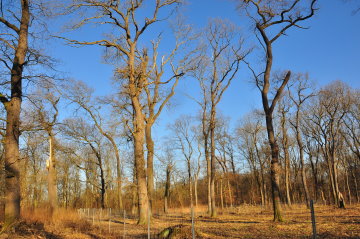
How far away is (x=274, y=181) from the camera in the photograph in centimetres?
1383

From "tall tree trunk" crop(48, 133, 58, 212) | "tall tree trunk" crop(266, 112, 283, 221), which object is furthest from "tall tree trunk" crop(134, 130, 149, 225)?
"tall tree trunk" crop(48, 133, 58, 212)

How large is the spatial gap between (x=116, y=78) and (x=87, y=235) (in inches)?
347

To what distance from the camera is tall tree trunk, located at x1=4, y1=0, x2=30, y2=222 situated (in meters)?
8.73

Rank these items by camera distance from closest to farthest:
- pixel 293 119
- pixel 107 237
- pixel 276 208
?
pixel 107 237 < pixel 276 208 < pixel 293 119

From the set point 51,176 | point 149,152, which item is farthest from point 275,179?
point 51,176

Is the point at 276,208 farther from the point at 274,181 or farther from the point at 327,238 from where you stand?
the point at 327,238

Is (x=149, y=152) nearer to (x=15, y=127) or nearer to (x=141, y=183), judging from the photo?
(x=141, y=183)

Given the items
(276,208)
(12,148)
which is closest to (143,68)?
(12,148)

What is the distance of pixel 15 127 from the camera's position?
9.32 metres

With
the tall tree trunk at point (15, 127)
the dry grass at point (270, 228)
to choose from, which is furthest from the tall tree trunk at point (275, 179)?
the tall tree trunk at point (15, 127)

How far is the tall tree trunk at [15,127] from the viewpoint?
8.73 meters

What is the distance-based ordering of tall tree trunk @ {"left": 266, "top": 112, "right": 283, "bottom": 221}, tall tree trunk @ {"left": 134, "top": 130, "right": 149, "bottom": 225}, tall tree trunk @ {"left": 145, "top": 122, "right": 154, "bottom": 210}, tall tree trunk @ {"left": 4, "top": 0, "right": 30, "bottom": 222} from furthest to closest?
1. tall tree trunk @ {"left": 145, "top": 122, "right": 154, "bottom": 210}
2. tall tree trunk @ {"left": 134, "top": 130, "right": 149, "bottom": 225}
3. tall tree trunk @ {"left": 266, "top": 112, "right": 283, "bottom": 221}
4. tall tree trunk @ {"left": 4, "top": 0, "right": 30, "bottom": 222}

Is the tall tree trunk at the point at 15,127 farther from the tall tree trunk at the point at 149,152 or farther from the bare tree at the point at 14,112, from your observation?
the tall tree trunk at the point at 149,152

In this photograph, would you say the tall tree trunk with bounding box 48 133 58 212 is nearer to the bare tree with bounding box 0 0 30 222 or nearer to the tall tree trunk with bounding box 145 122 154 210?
the tall tree trunk with bounding box 145 122 154 210
